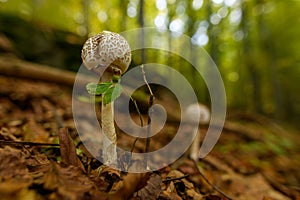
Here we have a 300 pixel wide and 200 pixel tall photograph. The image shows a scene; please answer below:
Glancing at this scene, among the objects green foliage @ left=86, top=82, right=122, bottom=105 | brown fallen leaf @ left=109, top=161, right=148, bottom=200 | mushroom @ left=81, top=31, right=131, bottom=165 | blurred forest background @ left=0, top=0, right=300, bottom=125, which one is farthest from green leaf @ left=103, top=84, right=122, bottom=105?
blurred forest background @ left=0, top=0, right=300, bottom=125

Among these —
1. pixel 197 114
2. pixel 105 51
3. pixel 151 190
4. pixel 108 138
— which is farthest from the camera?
pixel 197 114

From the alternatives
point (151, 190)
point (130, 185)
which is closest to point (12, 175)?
point (130, 185)

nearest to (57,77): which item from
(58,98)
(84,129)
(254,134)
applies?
(58,98)

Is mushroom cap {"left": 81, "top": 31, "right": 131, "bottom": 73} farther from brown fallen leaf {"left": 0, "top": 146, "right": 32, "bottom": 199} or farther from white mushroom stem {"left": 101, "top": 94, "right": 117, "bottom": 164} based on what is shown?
brown fallen leaf {"left": 0, "top": 146, "right": 32, "bottom": 199}

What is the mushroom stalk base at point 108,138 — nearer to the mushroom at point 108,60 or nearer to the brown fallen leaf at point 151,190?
the mushroom at point 108,60

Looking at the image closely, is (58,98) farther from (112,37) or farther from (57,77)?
(112,37)

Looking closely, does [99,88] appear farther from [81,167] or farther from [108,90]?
[81,167]
